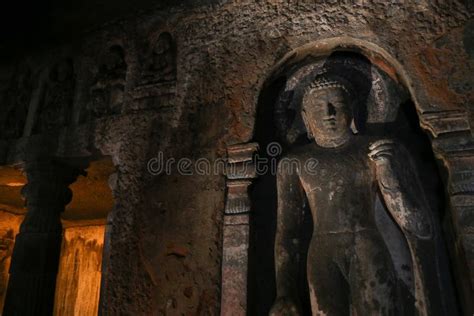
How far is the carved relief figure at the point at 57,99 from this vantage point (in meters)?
3.71

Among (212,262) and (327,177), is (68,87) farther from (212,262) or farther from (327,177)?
(327,177)

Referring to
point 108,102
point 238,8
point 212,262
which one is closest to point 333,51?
point 238,8

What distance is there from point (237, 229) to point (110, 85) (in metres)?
1.91

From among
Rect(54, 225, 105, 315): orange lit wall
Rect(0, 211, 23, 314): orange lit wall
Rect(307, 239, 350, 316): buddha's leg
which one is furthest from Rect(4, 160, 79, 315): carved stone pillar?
Rect(54, 225, 105, 315): orange lit wall

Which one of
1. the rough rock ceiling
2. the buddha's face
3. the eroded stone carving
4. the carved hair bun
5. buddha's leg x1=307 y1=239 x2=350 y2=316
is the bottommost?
buddha's leg x1=307 y1=239 x2=350 y2=316

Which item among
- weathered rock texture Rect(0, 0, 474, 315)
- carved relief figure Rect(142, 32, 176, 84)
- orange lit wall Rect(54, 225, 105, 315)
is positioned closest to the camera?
weathered rock texture Rect(0, 0, 474, 315)

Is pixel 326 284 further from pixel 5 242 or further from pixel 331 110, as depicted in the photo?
pixel 5 242

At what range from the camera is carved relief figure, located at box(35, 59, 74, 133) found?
371cm

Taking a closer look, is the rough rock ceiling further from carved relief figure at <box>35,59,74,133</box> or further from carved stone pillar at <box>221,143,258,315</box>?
carved stone pillar at <box>221,143,258,315</box>

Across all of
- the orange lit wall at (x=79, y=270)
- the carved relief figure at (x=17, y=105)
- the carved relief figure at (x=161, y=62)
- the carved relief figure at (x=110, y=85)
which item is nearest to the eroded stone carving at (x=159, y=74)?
the carved relief figure at (x=161, y=62)

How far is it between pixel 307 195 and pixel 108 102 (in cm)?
204

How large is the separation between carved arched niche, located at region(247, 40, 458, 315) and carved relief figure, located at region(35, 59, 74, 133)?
2.01 m

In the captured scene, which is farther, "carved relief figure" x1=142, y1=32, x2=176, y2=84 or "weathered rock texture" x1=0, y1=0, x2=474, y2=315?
"carved relief figure" x1=142, y1=32, x2=176, y2=84

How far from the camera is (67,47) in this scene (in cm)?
398
